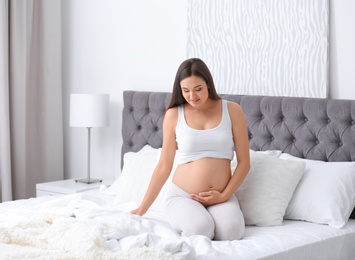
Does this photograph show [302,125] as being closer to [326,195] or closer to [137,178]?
[326,195]

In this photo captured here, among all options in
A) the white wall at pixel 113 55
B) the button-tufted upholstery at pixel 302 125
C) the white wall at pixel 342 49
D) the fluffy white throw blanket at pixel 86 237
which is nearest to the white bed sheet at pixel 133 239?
the fluffy white throw blanket at pixel 86 237

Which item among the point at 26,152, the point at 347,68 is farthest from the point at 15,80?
the point at 347,68

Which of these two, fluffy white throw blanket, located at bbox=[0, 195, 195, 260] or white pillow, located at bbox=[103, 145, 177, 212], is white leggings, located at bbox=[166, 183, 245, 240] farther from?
white pillow, located at bbox=[103, 145, 177, 212]

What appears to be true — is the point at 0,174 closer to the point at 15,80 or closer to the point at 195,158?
the point at 15,80

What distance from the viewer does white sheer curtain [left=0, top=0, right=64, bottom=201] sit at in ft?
16.0

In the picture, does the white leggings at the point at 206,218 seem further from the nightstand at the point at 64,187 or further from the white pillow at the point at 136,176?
the nightstand at the point at 64,187

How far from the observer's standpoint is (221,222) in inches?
120

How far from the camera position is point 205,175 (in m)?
3.23

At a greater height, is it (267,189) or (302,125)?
(302,125)

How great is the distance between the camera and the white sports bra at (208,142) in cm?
327

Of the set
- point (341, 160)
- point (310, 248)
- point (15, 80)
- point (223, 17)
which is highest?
point (223, 17)

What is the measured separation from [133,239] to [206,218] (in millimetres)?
488

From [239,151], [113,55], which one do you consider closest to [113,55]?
[113,55]

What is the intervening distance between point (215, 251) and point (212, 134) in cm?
73
